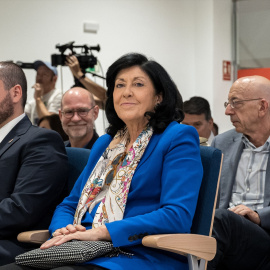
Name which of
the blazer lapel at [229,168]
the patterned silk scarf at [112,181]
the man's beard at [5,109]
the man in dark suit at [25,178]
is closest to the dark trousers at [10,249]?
the man in dark suit at [25,178]

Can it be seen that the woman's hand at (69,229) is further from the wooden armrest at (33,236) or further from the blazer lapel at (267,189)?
the blazer lapel at (267,189)

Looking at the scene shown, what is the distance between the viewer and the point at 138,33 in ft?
22.9

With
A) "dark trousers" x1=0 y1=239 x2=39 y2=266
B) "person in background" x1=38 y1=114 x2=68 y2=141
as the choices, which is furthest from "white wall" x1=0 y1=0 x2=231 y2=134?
"dark trousers" x1=0 y1=239 x2=39 y2=266

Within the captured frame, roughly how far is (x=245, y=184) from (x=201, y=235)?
973 mm

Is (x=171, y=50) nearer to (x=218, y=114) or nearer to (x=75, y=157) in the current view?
(x=218, y=114)

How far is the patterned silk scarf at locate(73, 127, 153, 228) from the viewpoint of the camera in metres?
1.95

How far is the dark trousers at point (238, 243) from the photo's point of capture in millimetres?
2268

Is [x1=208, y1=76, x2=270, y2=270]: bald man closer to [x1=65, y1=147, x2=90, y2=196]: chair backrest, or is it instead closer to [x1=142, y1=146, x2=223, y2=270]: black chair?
[x1=142, y1=146, x2=223, y2=270]: black chair

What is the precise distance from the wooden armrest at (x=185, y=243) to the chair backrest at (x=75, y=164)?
2.67 feet

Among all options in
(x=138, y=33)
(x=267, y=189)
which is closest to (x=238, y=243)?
(x=267, y=189)

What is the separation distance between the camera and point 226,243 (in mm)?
2283

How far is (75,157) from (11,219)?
49cm

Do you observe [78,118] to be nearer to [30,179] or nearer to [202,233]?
[30,179]

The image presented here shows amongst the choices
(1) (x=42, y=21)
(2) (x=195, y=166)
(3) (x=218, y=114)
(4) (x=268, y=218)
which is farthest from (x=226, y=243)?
(3) (x=218, y=114)
